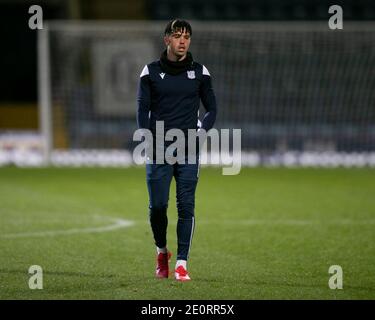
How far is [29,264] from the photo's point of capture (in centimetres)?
762

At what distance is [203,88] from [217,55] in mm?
13704

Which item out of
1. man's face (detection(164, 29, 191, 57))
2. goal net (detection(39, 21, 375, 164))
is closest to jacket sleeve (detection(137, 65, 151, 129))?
man's face (detection(164, 29, 191, 57))

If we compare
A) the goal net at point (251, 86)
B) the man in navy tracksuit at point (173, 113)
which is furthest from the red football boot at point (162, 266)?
the goal net at point (251, 86)

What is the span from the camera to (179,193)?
7.03 m

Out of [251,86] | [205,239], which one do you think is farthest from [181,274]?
[251,86]

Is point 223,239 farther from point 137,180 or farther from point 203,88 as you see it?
point 137,180

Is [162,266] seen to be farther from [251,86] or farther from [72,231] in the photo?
[251,86]

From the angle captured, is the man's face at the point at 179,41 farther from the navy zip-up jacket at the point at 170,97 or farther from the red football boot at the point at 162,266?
the red football boot at the point at 162,266

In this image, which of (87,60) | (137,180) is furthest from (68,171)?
(87,60)

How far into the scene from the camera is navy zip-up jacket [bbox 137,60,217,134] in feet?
22.9

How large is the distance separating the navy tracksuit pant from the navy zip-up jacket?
0.31 metres

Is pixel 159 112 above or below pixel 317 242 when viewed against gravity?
above

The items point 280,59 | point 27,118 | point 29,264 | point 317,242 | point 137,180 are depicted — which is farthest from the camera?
point 27,118

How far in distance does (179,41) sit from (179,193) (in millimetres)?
1221
